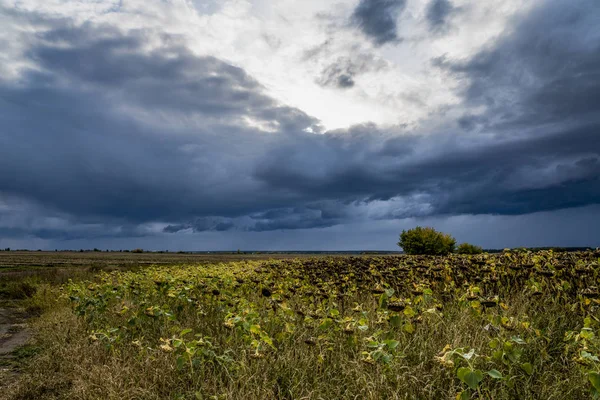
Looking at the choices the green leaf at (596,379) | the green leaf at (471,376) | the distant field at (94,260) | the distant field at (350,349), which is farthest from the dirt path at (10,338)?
the distant field at (94,260)

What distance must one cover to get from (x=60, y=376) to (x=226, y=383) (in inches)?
120

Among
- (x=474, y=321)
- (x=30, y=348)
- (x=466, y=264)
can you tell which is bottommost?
(x=30, y=348)

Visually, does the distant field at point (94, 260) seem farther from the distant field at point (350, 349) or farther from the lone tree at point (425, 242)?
the distant field at point (350, 349)

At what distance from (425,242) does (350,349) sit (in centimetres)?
2308

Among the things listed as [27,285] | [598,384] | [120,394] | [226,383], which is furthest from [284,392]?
[27,285]

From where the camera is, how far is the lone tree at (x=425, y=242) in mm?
26938

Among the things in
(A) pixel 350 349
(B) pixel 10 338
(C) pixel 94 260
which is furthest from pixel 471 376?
(C) pixel 94 260

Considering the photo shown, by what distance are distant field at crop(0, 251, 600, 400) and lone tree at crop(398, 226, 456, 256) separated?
62.3ft

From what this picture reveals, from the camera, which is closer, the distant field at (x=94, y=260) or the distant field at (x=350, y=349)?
the distant field at (x=350, y=349)

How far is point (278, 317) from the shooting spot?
5.98m

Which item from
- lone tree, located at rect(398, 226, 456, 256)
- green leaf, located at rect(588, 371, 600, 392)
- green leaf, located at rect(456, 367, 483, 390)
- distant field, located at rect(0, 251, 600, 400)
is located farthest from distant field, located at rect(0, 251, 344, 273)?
green leaf, located at rect(588, 371, 600, 392)

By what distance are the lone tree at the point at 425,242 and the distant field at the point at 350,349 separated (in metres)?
19.0

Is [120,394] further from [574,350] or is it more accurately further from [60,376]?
[574,350]

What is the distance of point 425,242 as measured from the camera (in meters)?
26.8
